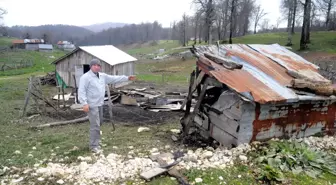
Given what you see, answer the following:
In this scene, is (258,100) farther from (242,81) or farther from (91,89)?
(91,89)

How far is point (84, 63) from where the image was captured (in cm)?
2189

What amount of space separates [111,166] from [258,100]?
3.43 metres

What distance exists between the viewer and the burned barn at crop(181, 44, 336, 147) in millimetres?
6750

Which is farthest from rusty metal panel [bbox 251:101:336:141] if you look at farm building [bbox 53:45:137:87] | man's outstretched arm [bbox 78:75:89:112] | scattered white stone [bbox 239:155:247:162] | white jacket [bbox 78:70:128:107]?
farm building [bbox 53:45:137:87]

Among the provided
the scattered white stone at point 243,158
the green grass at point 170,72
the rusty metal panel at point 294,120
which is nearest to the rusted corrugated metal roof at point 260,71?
the rusty metal panel at point 294,120

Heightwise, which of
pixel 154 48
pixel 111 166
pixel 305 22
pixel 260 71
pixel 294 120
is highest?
pixel 305 22

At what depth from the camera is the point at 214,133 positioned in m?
8.02

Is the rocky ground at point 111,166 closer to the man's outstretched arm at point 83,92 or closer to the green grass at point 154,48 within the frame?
the man's outstretched arm at point 83,92

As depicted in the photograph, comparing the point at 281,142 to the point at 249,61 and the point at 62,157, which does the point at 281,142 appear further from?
the point at 62,157

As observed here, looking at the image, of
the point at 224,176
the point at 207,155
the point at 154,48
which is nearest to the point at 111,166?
the point at 207,155

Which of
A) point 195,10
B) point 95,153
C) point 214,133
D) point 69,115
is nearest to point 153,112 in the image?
point 69,115

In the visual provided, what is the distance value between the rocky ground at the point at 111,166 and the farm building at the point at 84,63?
1473 cm

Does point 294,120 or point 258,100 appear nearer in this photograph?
point 258,100

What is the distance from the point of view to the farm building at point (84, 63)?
832 inches
